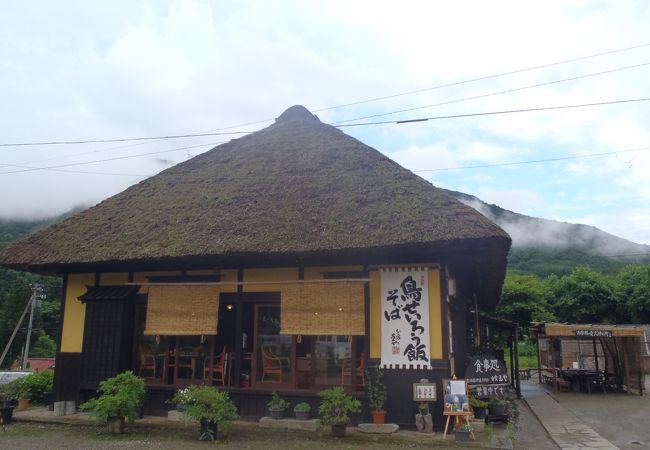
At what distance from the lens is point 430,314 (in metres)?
8.92

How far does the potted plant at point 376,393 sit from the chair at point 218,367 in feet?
9.89

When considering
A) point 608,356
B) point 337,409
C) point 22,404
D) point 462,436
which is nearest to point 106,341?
point 22,404

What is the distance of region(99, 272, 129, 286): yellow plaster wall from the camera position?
1101 cm

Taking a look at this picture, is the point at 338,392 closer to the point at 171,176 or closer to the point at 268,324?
the point at 268,324

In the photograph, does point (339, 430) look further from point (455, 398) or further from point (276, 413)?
→ point (455, 398)

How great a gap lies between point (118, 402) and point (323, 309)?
3.82m

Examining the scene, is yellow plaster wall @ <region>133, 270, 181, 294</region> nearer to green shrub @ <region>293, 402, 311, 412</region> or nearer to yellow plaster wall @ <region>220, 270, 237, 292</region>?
yellow plaster wall @ <region>220, 270, 237, 292</region>

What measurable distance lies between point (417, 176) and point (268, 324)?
13.9 feet

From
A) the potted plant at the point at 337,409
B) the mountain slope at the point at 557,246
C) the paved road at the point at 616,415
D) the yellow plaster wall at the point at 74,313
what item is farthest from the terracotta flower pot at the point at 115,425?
the mountain slope at the point at 557,246

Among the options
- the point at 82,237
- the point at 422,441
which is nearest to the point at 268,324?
the point at 422,441

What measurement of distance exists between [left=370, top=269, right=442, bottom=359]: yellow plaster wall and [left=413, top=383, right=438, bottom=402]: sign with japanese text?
0.50 m

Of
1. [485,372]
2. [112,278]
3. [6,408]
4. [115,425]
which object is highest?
[112,278]

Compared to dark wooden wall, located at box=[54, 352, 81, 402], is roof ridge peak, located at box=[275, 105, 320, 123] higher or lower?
higher

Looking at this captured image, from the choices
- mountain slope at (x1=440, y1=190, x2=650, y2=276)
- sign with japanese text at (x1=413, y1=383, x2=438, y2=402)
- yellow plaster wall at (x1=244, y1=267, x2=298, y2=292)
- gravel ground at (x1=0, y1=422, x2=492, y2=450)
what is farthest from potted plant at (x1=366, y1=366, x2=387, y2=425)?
mountain slope at (x1=440, y1=190, x2=650, y2=276)
